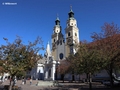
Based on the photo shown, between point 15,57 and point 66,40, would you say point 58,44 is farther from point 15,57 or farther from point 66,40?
point 15,57

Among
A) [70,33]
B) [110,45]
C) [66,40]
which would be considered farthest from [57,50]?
[110,45]

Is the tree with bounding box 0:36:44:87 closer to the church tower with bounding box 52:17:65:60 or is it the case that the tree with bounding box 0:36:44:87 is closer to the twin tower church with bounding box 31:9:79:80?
the twin tower church with bounding box 31:9:79:80

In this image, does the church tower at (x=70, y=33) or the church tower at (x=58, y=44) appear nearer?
the church tower at (x=70, y=33)

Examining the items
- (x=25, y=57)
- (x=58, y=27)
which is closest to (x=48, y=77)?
(x=58, y=27)

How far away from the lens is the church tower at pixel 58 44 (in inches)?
2667

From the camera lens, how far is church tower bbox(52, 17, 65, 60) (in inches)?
2667

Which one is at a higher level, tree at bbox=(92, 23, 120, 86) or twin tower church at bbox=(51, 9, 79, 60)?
twin tower church at bbox=(51, 9, 79, 60)

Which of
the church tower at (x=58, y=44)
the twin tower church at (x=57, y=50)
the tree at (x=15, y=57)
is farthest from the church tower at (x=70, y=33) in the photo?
the tree at (x=15, y=57)

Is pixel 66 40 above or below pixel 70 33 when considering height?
below

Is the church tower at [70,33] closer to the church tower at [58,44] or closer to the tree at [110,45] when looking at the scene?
the church tower at [58,44]

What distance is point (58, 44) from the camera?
71.4m

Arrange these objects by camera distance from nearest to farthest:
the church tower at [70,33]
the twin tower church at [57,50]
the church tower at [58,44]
→ the twin tower church at [57,50] → the church tower at [70,33] → the church tower at [58,44]

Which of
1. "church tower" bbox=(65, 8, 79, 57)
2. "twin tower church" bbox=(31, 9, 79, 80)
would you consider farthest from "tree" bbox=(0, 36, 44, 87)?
"church tower" bbox=(65, 8, 79, 57)

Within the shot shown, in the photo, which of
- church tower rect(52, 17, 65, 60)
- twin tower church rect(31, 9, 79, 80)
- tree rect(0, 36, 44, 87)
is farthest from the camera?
church tower rect(52, 17, 65, 60)
